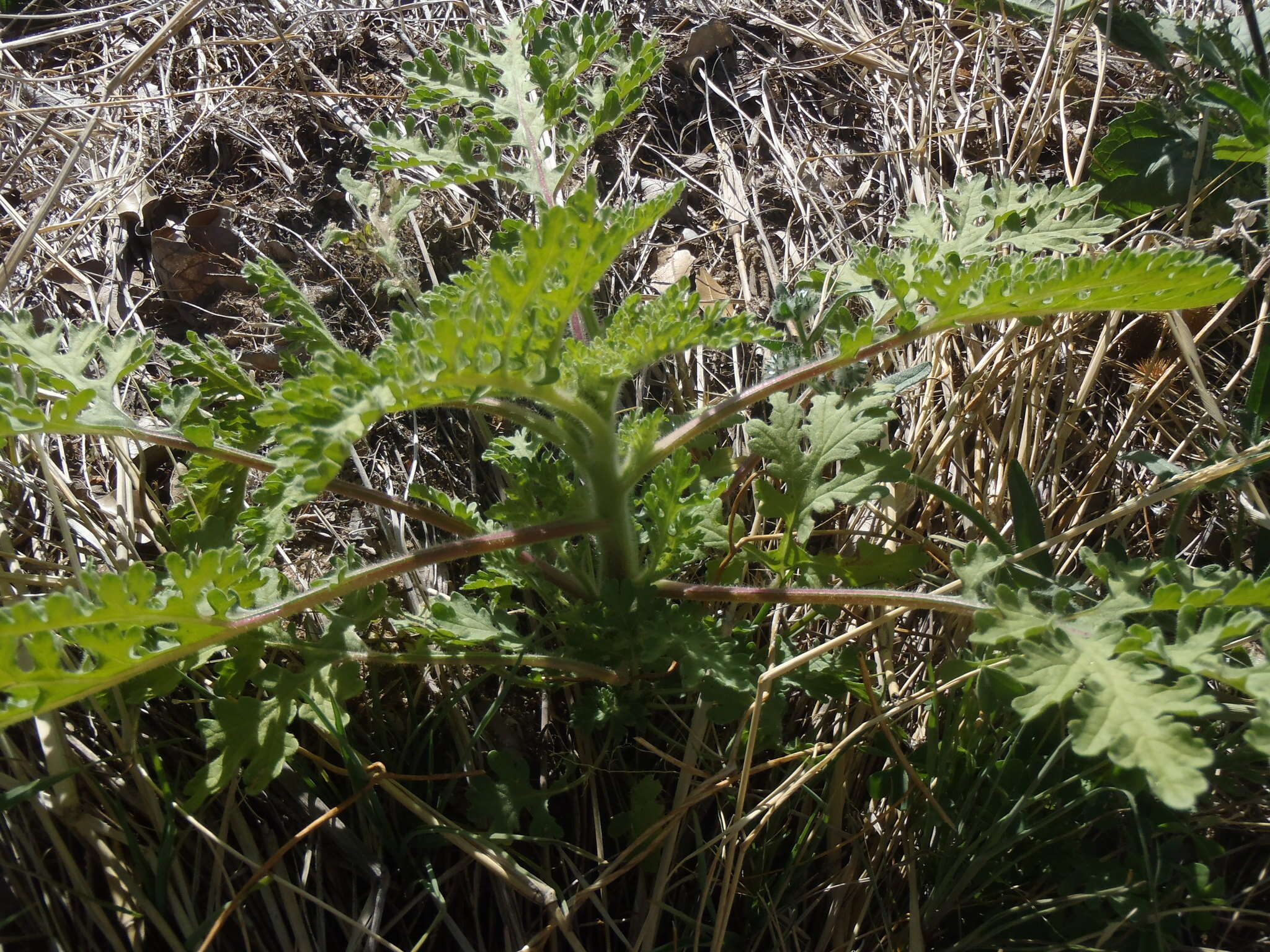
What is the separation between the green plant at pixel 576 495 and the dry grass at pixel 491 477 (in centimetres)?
15

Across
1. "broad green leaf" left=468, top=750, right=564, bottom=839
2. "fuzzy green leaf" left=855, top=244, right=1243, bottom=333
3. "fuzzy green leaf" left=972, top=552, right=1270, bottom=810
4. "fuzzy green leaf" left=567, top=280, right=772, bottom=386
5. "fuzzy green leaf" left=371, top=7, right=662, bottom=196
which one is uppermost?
"fuzzy green leaf" left=371, top=7, right=662, bottom=196

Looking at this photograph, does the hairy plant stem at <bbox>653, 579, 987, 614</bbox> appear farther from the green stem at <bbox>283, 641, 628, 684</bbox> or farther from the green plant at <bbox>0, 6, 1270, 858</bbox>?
the green stem at <bbox>283, 641, 628, 684</bbox>

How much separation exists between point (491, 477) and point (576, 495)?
1.70 feet

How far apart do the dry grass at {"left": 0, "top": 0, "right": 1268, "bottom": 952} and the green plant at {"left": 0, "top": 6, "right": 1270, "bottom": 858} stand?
0.15 metres

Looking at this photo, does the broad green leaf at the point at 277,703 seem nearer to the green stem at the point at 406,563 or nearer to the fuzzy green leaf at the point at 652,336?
the green stem at the point at 406,563

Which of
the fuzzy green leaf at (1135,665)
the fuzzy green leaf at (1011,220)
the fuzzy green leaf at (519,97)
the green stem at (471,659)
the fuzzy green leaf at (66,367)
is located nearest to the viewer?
the fuzzy green leaf at (1135,665)

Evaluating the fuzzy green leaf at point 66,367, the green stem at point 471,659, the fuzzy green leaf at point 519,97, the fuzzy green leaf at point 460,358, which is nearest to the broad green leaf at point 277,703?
the green stem at point 471,659

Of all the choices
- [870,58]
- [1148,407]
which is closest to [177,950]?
[1148,407]

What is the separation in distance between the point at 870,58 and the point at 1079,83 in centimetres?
61

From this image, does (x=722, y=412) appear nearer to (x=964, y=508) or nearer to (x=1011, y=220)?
(x=964, y=508)

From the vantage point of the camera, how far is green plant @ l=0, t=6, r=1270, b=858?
1.35 meters

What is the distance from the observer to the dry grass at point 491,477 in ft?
5.93

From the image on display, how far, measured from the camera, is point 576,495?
189cm

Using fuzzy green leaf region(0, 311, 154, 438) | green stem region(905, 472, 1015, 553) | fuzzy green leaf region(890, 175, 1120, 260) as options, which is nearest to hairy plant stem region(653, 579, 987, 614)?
green stem region(905, 472, 1015, 553)
